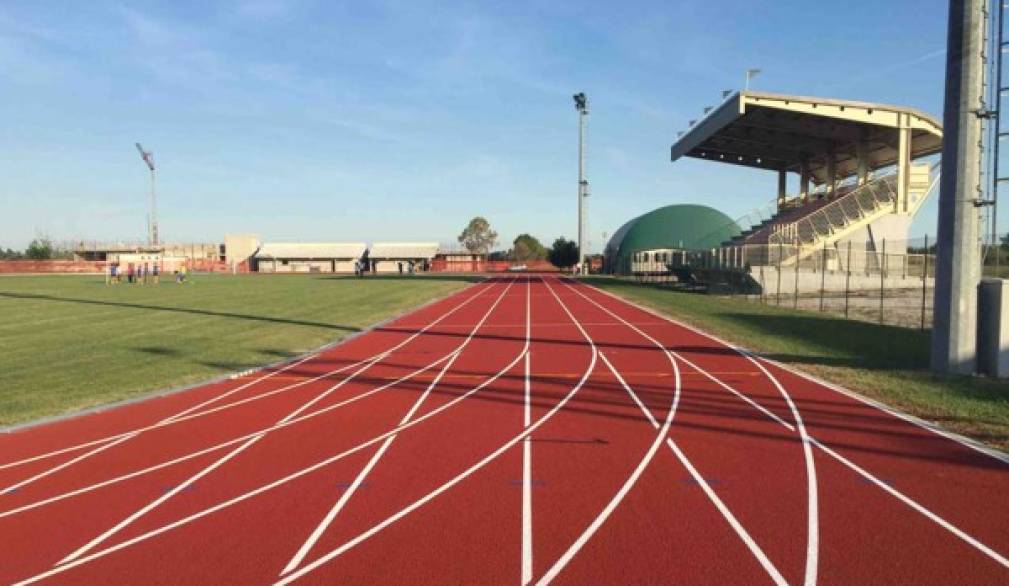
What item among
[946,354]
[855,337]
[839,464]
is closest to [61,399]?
[839,464]

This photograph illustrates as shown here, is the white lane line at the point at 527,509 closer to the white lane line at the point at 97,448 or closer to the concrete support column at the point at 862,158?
the white lane line at the point at 97,448

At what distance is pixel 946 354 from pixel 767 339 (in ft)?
16.6

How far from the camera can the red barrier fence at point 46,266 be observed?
3418 inches

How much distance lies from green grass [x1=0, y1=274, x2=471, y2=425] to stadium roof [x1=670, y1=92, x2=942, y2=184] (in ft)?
69.1

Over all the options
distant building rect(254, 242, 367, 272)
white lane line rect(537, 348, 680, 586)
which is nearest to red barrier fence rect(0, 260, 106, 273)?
distant building rect(254, 242, 367, 272)

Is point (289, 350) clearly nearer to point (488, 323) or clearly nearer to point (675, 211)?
point (488, 323)

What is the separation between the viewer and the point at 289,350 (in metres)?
15.1

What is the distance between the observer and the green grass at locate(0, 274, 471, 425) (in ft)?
34.8

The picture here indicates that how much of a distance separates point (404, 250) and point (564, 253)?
28.1 m

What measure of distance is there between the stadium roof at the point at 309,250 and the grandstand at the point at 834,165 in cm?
7644

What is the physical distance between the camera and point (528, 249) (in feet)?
483

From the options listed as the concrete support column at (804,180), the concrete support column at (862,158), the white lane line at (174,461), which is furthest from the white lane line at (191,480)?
the concrete support column at (804,180)

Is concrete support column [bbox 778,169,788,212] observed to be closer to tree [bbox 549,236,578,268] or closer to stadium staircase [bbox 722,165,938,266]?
stadium staircase [bbox 722,165,938,266]

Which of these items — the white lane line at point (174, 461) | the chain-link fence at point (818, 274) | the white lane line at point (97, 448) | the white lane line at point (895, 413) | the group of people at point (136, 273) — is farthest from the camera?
the group of people at point (136, 273)
